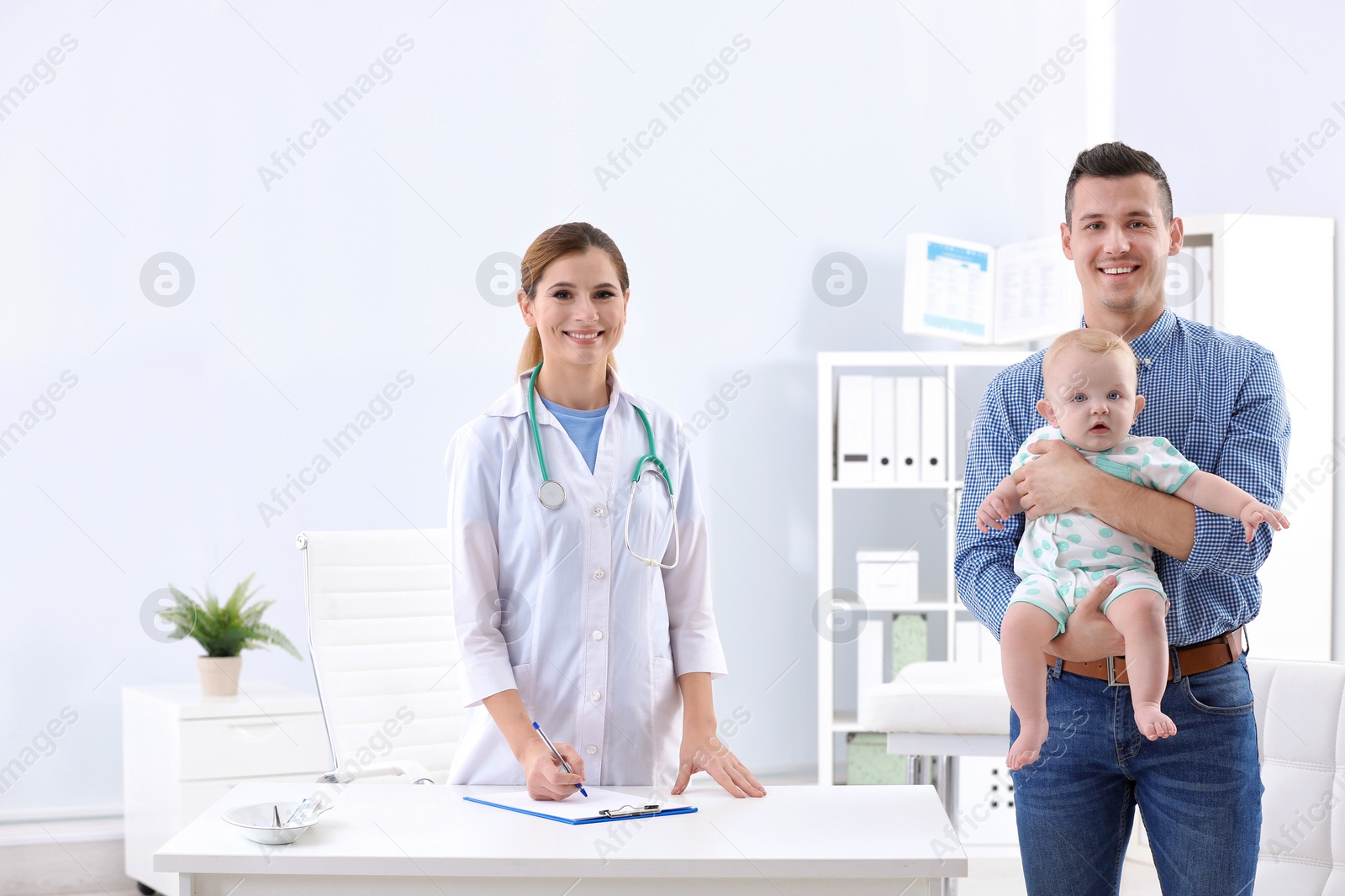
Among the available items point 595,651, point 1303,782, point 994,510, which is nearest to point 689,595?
point 595,651

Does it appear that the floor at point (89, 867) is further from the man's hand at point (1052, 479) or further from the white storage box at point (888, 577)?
the man's hand at point (1052, 479)

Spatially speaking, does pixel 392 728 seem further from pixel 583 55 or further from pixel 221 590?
pixel 583 55

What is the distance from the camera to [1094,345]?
4.88 ft

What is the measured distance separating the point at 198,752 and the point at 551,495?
1.95 metres

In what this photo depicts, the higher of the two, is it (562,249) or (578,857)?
(562,249)

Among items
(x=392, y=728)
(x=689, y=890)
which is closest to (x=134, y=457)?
(x=392, y=728)

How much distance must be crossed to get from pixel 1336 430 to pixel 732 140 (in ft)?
7.73

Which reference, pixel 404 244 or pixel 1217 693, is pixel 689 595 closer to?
pixel 1217 693

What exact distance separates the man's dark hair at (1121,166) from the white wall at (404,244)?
2.75m

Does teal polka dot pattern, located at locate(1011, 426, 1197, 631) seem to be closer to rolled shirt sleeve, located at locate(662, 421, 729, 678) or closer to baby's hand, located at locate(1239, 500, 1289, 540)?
baby's hand, located at locate(1239, 500, 1289, 540)

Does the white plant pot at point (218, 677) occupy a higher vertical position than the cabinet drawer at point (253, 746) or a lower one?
higher

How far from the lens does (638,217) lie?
4.33 metres

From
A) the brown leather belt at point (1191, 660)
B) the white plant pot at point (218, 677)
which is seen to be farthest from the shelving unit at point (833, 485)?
the brown leather belt at point (1191, 660)

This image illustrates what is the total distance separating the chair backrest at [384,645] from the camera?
98.8 inches
